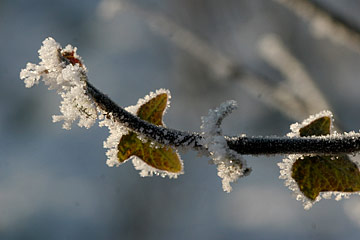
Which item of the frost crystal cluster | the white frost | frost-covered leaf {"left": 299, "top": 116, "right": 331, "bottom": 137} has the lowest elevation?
the white frost

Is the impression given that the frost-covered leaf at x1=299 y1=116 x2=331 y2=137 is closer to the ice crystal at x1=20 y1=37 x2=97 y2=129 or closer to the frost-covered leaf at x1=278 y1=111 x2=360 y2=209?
the frost-covered leaf at x1=278 y1=111 x2=360 y2=209

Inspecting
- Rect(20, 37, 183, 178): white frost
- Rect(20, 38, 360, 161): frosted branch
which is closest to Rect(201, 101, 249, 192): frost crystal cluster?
Rect(20, 38, 360, 161): frosted branch

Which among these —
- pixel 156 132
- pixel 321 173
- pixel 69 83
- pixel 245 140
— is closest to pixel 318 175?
pixel 321 173

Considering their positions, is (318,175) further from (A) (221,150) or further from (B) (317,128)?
(A) (221,150)

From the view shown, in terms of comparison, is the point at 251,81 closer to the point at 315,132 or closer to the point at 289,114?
the point at 289,114

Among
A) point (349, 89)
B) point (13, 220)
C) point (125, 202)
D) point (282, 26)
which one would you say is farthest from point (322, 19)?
point (13, 220)
